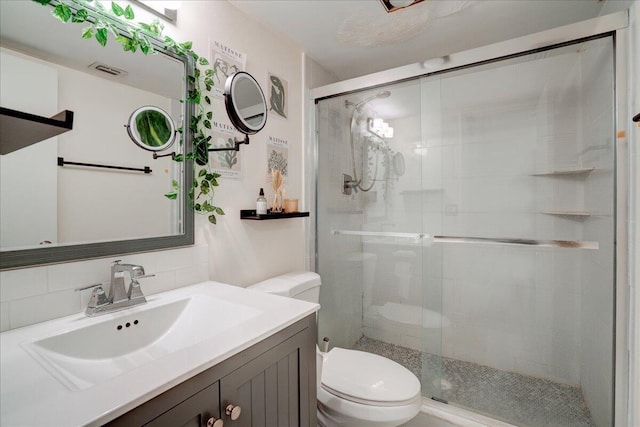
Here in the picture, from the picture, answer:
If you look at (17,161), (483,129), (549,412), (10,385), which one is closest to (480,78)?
(483,129)

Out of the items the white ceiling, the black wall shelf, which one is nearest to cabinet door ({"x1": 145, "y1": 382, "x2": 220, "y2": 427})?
the black wall shelf

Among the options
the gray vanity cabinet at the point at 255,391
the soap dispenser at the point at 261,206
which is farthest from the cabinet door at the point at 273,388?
the soap dispenser at the point at 261,206

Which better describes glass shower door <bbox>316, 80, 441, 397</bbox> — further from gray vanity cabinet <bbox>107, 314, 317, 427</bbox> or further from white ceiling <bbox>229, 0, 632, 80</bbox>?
gray vanity cabinet <bbox>107, 314, 317, 427</bbox>

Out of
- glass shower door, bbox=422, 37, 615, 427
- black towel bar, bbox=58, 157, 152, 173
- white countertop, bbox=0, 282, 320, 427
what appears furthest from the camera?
glass shower door, bbox=422, 37, 615, 427

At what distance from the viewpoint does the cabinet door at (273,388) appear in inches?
29.6

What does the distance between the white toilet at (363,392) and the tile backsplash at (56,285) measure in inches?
21.6

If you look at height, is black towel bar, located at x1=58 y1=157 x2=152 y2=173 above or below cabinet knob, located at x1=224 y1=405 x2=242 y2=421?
above

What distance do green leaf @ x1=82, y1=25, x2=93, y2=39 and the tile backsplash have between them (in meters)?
0.76

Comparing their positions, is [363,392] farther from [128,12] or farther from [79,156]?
[128,12]

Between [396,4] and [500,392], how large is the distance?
221 cm

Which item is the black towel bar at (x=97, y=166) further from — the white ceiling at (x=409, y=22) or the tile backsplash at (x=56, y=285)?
the white ceiling at (x=409, y=22)

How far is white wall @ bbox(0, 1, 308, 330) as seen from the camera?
0.90 meters

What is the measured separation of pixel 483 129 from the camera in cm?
180

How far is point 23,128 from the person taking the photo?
0.68 metres
